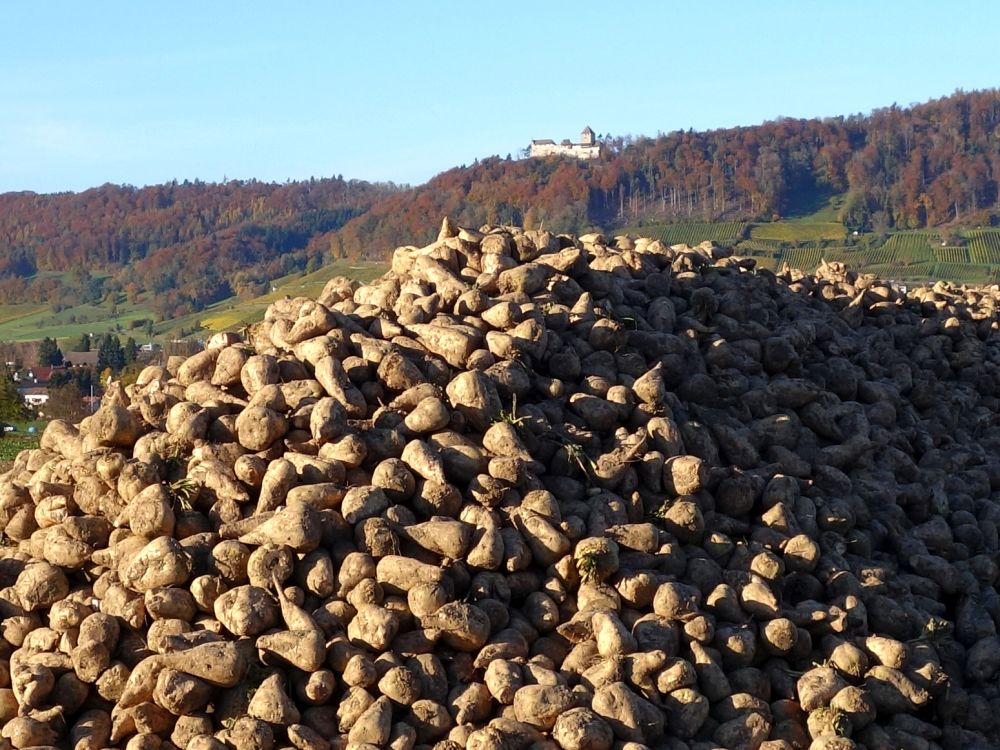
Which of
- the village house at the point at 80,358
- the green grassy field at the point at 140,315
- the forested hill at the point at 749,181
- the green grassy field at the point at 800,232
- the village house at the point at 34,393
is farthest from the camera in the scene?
the forested hill at the point at 749,181

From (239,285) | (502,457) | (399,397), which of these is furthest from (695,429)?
(239,285)

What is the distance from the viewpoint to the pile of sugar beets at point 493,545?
6.44 metres

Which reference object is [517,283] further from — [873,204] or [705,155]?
[705,155]

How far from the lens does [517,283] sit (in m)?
9.39

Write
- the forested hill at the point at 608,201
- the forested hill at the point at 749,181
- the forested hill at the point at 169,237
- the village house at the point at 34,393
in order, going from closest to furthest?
the village house at the point at 34,393, the forested hill at the point at 749,181, the forested hill at the point at 608,201, the forested hill at the point at 169,237

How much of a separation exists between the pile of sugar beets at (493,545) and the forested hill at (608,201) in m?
69.8

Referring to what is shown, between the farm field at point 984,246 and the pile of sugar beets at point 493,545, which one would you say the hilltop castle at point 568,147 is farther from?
the pile of sugar beets at point 493,545

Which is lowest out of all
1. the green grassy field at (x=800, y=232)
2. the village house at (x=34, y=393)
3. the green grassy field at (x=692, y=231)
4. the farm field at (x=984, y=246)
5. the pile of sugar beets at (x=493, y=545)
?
the village house at (x=34, y=393)

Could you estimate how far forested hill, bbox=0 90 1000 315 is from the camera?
8888 cm

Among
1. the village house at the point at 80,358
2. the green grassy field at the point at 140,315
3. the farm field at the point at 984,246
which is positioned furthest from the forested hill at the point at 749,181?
the village house at the point at 80,358

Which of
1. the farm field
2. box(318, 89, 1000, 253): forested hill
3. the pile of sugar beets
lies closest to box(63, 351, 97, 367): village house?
box(318, 89, 1000, 253): forested hill

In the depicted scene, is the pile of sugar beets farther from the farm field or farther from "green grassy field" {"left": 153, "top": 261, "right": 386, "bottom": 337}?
"green grassy field" {"left": 153, "top": 261, "right": 386, "bottom": 337}

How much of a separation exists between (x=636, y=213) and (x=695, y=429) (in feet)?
275

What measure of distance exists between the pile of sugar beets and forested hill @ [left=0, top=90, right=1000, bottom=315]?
69.8 metres
